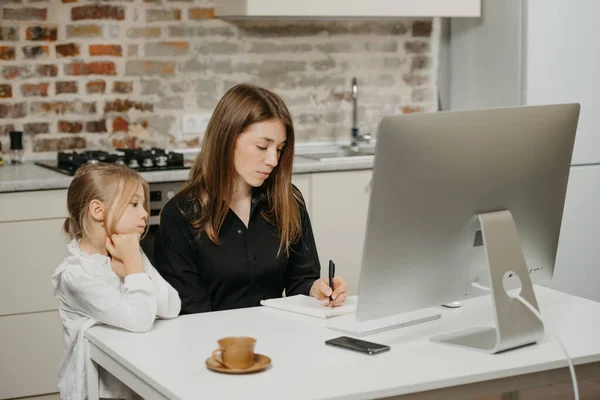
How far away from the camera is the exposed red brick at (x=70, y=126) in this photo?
3973 millimetres

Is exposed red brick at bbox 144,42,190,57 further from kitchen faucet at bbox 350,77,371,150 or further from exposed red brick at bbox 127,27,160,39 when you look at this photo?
kitchen faucet at bbox 350,77,371,150

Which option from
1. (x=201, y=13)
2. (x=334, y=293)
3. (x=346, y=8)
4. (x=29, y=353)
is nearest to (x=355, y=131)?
(x=346, y=8)

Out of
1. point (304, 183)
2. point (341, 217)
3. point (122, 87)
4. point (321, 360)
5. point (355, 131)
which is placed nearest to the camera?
point (321, 360)

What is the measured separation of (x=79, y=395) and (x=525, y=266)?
105cm

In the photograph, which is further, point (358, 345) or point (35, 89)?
point (35, 89)

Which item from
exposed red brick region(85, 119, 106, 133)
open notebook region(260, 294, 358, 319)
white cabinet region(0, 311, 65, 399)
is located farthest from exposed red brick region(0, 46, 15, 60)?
open notebook region(260, 294, 358, 319)

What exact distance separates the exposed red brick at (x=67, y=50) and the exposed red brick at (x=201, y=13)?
1.76 feet

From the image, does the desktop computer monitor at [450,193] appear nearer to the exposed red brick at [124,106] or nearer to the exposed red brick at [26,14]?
the exposed red brick at [124,106]

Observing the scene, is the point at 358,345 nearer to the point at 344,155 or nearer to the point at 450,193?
the point at 450,193

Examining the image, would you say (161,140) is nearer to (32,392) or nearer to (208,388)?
(32,392)

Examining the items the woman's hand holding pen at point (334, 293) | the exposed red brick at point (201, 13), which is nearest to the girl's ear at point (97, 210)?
the woman's hand holding pen at point (334, 293)

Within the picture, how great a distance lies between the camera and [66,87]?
3961 millimetres

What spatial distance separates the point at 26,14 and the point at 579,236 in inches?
107

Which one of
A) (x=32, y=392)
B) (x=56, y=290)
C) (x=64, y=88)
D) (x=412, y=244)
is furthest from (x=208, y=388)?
(x=64, y=88)
